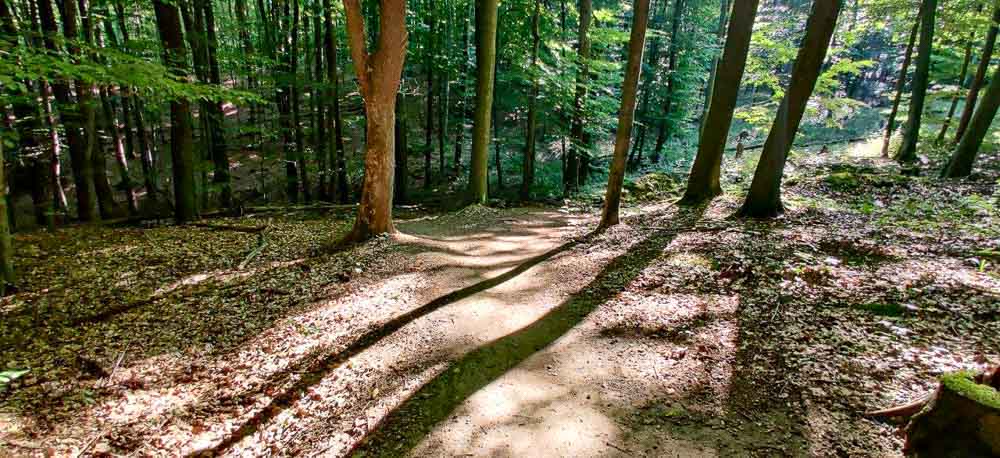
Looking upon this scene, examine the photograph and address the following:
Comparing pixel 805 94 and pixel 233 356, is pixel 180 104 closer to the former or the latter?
pixel 233 356

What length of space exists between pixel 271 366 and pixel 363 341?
1.02 meters

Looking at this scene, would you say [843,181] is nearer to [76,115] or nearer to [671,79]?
[671,79]

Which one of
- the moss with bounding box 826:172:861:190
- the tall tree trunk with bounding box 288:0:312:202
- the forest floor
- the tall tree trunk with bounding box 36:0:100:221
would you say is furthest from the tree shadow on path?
the tall tree trunk with bounding box 288:0:312:202

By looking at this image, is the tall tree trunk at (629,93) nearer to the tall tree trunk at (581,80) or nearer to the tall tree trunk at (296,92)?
the tall tree trunk at (581,80)

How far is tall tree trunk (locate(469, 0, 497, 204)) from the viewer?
1216 cm

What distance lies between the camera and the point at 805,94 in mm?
8406

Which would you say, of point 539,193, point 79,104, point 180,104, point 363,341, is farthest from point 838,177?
point 79,104

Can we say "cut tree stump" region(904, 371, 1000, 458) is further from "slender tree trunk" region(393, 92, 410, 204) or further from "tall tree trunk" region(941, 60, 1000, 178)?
"slender tree trunk" region(393, 92, 410, 204)

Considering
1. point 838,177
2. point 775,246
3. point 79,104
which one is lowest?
point 775,246

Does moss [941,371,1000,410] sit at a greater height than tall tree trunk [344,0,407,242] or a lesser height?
lesser

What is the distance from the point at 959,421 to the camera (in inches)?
103

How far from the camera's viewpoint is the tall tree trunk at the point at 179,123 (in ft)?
30.6

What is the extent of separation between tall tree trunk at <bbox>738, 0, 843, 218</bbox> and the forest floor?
612mm

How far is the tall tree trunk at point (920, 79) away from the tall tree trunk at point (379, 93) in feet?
59.0
